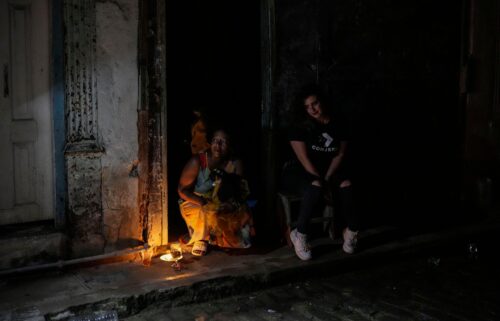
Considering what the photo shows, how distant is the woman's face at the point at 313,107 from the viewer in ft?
24.2

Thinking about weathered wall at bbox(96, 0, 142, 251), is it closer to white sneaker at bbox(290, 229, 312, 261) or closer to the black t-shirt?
white sneaker at bbox(290, 229, 312, 261)

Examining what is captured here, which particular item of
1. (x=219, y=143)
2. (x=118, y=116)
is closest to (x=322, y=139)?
(x=219, y=143)

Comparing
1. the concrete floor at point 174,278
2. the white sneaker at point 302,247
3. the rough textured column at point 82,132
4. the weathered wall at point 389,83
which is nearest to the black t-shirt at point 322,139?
the weathered wall at point 389,83

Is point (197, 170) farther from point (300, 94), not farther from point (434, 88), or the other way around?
point (434, 88)

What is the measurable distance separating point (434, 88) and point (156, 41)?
14.3 ft

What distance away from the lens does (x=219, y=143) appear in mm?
7293

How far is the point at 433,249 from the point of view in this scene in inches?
308

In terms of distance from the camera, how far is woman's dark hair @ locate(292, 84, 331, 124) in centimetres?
742

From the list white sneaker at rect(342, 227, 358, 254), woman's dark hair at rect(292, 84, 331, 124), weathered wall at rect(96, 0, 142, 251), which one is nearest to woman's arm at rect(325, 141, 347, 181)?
woman's dark hair at rect(292, 84, 331, 124)

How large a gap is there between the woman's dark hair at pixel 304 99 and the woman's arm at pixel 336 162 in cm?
42

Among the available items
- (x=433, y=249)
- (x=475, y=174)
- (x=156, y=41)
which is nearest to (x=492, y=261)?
(x=433, y=249)

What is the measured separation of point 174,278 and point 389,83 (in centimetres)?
420

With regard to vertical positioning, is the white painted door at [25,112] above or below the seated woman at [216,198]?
above

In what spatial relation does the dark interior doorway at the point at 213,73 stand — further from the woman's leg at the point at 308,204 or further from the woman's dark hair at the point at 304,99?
the woman's leg at the point at 308,204
